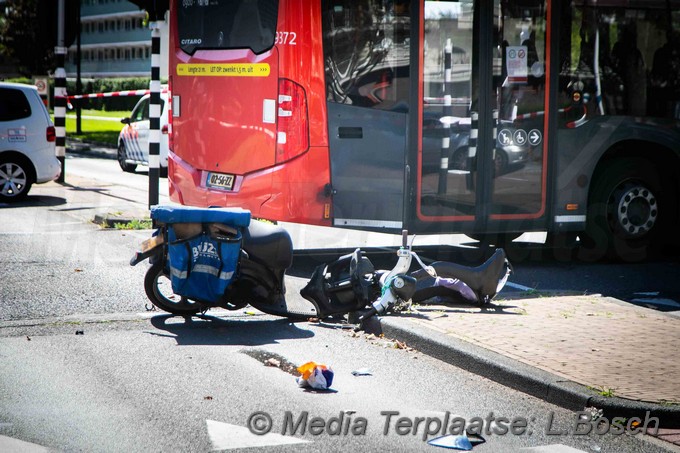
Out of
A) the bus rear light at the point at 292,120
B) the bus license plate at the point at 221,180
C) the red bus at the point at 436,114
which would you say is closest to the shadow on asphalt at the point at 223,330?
the red bus at the point at 436,114

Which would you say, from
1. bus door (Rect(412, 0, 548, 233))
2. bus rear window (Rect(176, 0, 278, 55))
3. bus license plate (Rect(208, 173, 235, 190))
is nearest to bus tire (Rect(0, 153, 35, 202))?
bus rear window (Rect(176, 0, 278, 55))

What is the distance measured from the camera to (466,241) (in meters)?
13.2

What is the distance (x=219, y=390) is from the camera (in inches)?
231

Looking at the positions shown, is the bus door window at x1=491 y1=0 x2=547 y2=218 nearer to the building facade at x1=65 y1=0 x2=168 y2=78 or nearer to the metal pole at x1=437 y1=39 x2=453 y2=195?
the metal pole at x1=437 y1=39 x2=453 y2=195

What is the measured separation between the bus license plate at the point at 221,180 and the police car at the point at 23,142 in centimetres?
658

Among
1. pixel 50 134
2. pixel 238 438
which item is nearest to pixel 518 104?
pixel 238 438

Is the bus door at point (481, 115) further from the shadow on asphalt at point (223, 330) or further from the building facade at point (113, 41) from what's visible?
the building facade at point (113, 41)

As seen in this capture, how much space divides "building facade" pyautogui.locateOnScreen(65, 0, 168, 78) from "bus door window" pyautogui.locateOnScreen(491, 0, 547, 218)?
227ft

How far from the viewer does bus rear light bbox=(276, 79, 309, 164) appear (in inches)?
406

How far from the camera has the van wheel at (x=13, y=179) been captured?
16547 mm

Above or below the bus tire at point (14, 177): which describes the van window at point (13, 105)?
above

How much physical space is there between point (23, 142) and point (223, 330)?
10458 mm

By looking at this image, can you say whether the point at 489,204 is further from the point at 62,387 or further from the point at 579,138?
the point at 62,387

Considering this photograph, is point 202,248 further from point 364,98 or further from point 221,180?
point 221,180
